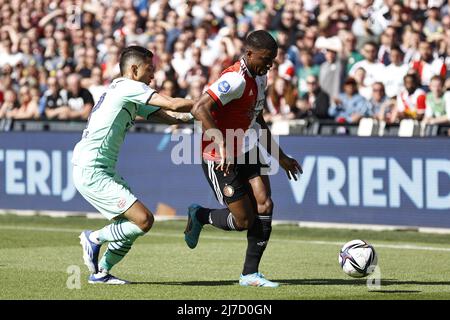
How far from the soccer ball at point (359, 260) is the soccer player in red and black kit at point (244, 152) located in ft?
2.56

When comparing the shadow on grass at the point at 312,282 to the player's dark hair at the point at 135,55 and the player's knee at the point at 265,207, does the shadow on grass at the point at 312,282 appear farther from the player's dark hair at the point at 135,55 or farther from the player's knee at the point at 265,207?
the player's dark hair at the point at 135,55

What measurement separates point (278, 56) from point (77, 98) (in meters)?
3.87

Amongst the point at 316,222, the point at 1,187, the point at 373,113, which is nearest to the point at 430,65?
the point at 373,113

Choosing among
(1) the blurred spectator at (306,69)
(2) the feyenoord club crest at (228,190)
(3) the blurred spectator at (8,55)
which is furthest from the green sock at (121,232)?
(3) the blurred spectator at (8,55)

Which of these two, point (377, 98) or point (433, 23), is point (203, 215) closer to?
point (377, 98)

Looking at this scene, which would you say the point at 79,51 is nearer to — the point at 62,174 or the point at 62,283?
the point at 62,174

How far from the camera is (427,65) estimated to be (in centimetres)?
1911

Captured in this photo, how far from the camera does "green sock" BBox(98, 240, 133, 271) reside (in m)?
11.2

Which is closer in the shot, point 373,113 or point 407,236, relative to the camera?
point 407,236

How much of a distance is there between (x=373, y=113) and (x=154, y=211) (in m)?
3.94

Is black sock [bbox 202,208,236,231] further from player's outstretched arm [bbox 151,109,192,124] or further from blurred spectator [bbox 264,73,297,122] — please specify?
blurred spectator [bbox 264,73,297,122]

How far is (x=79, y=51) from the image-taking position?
24547 mm

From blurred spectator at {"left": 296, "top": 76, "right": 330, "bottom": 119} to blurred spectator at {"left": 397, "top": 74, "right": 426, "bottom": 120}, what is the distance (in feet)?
4.34

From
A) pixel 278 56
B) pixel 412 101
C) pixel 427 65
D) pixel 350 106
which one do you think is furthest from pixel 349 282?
pixel 278 56
